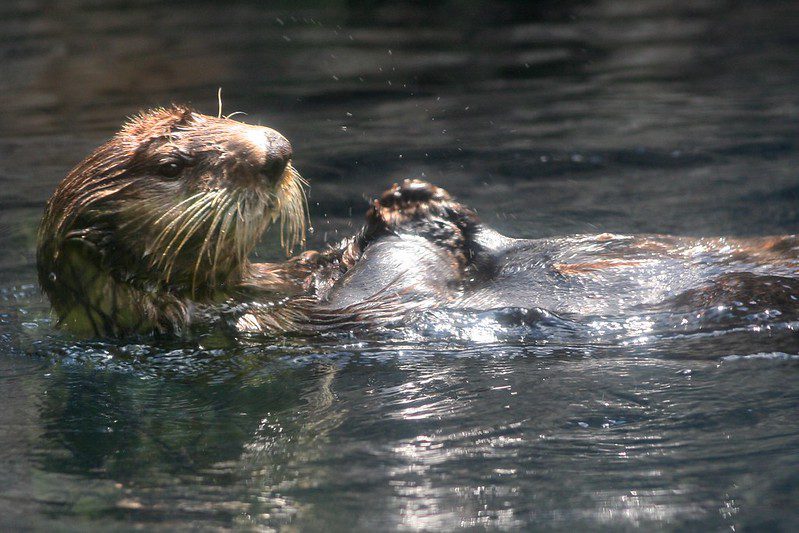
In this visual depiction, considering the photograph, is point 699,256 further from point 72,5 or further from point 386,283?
point 72,5

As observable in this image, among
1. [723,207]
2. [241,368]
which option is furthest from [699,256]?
[723,207]

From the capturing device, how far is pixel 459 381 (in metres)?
3.96

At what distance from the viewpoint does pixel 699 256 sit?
4090 mm

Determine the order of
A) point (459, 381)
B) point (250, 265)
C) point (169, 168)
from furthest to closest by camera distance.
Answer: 1. point (250, 265)
2. point (169, 168)
3. point (459, 381)

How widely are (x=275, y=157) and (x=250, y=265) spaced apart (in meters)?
0.66

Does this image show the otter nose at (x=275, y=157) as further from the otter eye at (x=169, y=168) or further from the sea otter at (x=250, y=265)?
the otter eye at (x=169, y=168)

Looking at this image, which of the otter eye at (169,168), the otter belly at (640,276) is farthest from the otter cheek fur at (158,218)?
the otter belly at (640,276)

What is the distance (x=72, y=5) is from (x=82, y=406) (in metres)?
11.4

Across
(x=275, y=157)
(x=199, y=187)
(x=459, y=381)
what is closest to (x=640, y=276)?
(x=459, y=381)

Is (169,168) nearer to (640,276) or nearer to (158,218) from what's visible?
(158,218)

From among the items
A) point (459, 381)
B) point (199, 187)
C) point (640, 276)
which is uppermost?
point (199, 187)

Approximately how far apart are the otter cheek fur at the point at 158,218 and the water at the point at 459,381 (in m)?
0.22

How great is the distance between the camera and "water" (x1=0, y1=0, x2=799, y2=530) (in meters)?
3.11

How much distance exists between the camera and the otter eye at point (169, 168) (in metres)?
4.06
